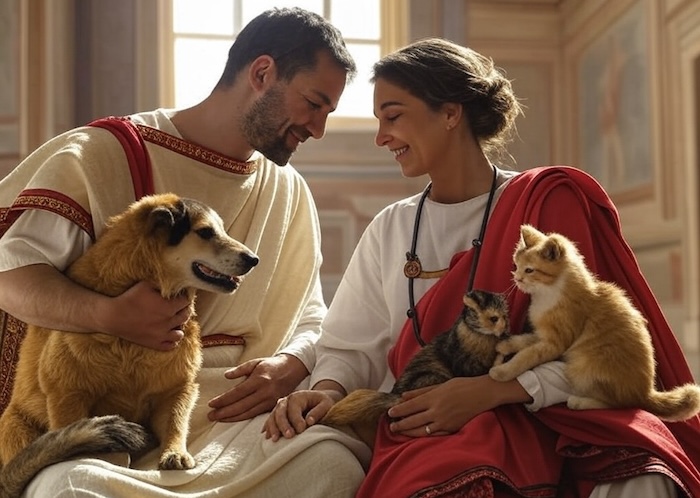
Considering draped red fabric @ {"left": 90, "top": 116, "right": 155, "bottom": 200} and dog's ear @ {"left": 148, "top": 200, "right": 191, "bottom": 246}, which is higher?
draped red fabric @ {"left": 90, "top": 116, "right": 155, "bottom": 200}

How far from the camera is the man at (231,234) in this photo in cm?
232

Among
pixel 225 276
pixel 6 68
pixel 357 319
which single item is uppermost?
pixel 6 68

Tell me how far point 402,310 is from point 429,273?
0.47 ft

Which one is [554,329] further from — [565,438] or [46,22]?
[46,22]

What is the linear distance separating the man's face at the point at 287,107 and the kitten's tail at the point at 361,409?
897mm

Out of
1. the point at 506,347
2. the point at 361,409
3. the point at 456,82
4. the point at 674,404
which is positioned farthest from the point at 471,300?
the point at 456,82

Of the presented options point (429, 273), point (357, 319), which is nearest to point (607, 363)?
point (429, 273)

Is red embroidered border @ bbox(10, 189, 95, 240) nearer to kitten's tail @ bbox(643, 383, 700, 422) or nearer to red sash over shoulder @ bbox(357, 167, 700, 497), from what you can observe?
red sash over shoulder @ bbox(357, 167, 700, 497)

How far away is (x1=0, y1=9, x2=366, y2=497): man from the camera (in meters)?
2.32

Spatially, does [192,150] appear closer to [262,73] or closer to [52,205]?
[262,73]

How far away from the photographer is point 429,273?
269cm

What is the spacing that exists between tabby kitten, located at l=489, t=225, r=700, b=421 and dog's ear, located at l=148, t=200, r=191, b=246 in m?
0.87

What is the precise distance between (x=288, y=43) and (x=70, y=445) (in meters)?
1.45

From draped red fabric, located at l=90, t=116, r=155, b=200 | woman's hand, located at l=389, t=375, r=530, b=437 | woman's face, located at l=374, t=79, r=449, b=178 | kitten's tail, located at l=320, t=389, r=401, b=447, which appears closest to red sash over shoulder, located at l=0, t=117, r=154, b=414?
draped red fabric, located at l=90, t=116, r=155, b=200
